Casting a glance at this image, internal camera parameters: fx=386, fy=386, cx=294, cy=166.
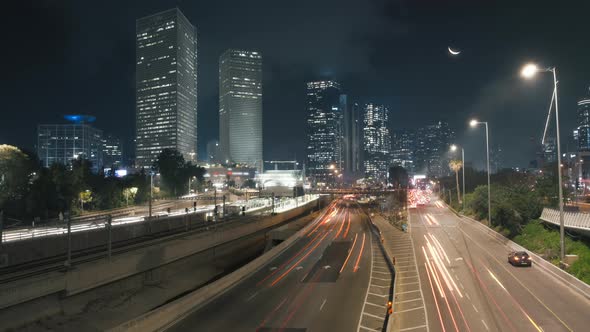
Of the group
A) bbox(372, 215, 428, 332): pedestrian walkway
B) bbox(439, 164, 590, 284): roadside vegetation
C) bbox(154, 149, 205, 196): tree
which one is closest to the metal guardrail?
bbox(439, 164, 590, 284): roadside vegetation

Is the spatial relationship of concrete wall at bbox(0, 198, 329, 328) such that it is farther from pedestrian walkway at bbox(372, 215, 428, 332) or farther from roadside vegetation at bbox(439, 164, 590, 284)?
roadside vegetation at bbox(439, 164, 590, 284)

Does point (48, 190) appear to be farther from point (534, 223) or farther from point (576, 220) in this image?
point (576, 220)

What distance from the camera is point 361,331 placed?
19.7m

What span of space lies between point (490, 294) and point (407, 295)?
4.94 metres

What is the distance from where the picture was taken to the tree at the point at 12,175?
57562 mm

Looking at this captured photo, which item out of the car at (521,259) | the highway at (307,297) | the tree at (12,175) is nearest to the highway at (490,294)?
the car at (521,259)

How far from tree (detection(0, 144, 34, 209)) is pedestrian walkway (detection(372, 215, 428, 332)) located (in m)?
55.9

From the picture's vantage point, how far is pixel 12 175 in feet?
192

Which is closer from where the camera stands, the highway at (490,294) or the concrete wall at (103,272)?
the highway at (490,294)

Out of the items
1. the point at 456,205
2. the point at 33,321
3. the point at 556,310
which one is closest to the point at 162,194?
the point at 456,205

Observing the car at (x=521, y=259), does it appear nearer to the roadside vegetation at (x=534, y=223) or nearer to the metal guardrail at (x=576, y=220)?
the roadside vegetation at (x=534, y=223)

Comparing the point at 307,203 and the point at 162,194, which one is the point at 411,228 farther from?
the point at 162,194

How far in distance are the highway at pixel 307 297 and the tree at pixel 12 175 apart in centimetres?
4368

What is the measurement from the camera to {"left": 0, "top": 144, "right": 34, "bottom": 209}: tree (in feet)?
189
